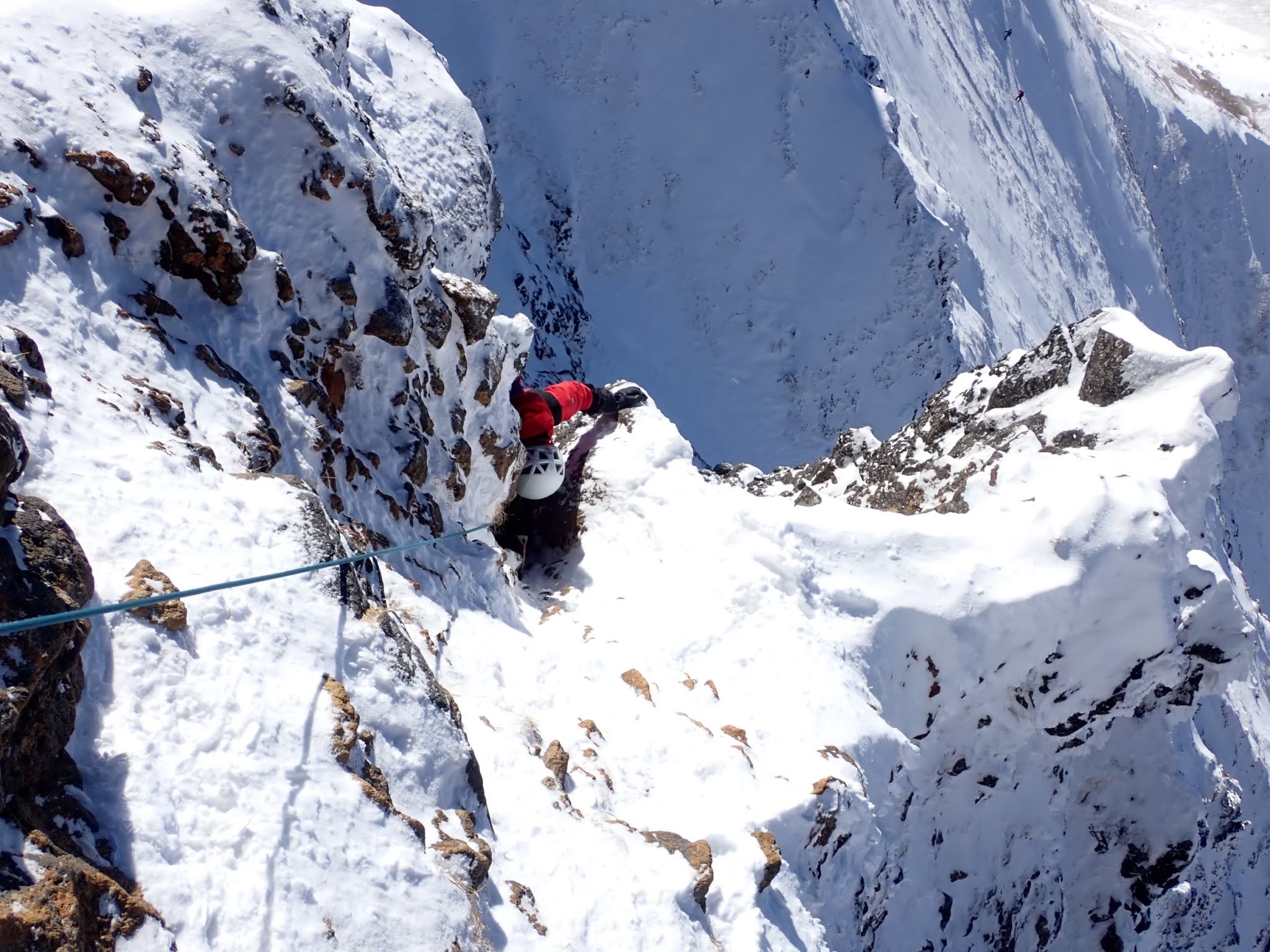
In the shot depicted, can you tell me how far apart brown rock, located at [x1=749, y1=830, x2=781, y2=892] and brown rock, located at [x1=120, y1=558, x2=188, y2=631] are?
12.2 feet

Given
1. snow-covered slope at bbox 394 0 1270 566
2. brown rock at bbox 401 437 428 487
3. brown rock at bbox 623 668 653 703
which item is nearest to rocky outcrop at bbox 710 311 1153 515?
brown rock at bbox 623 668 653 703

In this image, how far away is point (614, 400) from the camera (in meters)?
10.9

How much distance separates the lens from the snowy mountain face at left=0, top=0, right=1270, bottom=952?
12.4 feet

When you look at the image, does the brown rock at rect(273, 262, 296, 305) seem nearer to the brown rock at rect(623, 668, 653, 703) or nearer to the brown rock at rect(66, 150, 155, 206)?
the brown rock at rect(66, 150, 155, 206)

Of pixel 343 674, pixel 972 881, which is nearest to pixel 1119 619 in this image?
pixel 972 881

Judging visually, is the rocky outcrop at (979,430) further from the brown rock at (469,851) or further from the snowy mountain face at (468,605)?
the brown rock at (469,851)

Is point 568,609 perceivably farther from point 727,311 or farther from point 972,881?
point 727,311

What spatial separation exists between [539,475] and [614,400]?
1880 mm

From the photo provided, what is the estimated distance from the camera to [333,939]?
11.9ft

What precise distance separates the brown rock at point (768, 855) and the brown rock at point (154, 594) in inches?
146

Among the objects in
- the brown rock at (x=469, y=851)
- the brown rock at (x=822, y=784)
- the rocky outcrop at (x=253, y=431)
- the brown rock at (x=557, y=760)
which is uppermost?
the brown rock at (x=469, y=851)

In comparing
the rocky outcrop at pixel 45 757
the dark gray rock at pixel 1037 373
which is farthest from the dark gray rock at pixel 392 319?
the dark gray rock at pixel 1037 373

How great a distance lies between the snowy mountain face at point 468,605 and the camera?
3789 millimetres

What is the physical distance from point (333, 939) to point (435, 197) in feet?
24.4
